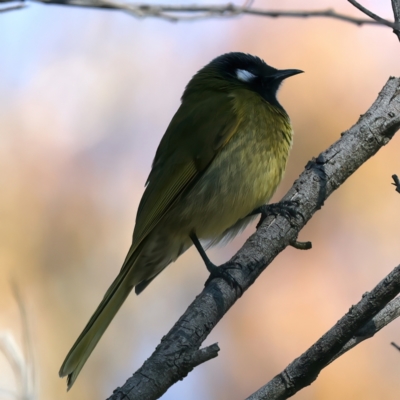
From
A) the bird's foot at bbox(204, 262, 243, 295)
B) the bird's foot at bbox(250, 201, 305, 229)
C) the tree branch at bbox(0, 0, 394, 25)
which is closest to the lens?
the tree branch at bbox(0, 0, 394, 25)

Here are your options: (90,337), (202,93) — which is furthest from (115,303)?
(202,93)

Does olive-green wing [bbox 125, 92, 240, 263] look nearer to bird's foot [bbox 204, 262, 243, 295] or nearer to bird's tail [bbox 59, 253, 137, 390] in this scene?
bird's tail [bbox 59, 253, 137, 390]

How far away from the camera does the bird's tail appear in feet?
10.4

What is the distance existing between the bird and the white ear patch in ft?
1.59

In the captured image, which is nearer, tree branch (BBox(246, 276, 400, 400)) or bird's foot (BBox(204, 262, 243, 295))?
tree branch (BBox(246, 276, 400, 400))

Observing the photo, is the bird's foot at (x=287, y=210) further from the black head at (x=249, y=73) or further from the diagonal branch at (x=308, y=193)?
the black head at (x=249, y=73)

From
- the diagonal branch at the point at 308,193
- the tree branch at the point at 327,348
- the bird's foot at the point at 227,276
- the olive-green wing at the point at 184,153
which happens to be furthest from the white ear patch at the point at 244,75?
the tree branch at the point at 327,348

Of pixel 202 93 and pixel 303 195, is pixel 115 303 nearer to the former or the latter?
pixel 303 195

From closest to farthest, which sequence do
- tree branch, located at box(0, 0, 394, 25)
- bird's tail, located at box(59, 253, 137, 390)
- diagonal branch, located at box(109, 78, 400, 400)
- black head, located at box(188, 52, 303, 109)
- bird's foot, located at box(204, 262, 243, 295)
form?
1. tree branch, located at box(0, 0, 394, 25)
2. diagonal branch, located at box(109, 78, 400, 400)
3. bird's foot, located at box(204, 262, 243, 295)
4. bird's tail, located at box(59, 253, 137, 390)
5. black head, located at box(188, 52, 303, 109)

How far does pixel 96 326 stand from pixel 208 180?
115 centimetres

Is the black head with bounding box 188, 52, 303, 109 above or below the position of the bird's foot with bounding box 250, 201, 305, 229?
above

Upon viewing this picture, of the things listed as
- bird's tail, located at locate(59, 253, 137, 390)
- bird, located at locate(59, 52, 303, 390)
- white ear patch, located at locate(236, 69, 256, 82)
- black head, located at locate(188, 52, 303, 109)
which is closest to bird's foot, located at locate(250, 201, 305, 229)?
bird, located at locate(59, 52, 303, 390)

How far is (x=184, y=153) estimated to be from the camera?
4.07 m

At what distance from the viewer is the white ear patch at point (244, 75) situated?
4734 millimetres
